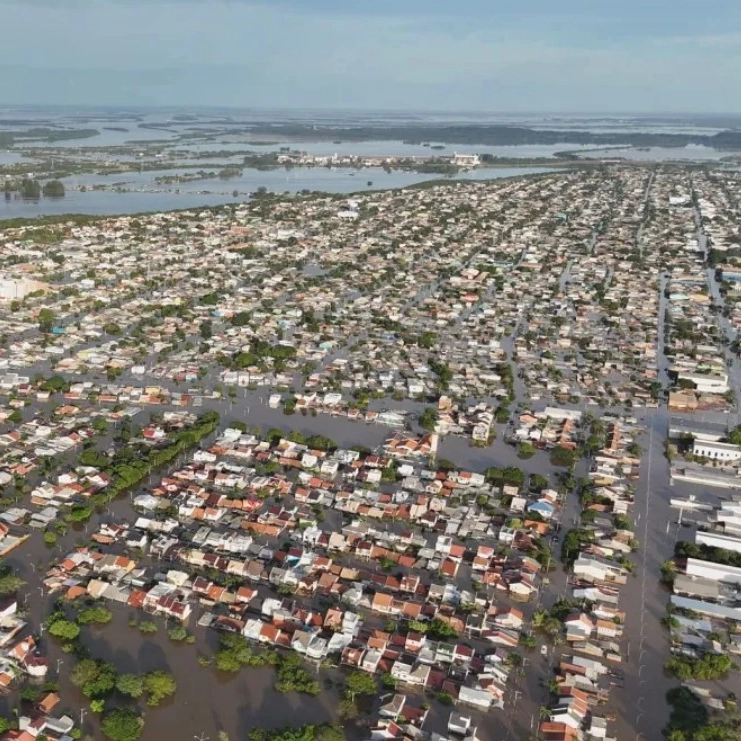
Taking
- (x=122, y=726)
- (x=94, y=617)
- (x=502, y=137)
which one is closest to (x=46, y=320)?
(x=94, y=617)

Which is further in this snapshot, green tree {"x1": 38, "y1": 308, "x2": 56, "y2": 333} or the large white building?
green tree {"x1": 38, "y1": 308, "x2": 56, "y2": 333}

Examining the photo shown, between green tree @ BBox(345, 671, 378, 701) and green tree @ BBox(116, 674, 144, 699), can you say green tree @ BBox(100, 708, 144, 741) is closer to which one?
green tree @ BBox(116, 674, 144, 699)

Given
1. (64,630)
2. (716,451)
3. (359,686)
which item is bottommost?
(359,686)

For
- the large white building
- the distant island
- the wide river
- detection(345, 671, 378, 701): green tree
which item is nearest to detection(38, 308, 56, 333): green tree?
detection(345, 671, 378, 701): green tree

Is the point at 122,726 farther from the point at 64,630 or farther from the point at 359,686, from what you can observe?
the point at 359,686

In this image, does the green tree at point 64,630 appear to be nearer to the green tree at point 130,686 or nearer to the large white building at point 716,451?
the green tree at point 130,686

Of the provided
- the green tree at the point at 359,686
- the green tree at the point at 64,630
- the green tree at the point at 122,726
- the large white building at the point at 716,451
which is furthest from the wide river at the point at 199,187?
the green tree at the point at 359,686

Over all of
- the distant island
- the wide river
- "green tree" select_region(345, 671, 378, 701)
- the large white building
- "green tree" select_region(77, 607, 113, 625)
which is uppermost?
the distant island

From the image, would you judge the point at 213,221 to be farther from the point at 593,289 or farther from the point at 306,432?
the point at 306,432

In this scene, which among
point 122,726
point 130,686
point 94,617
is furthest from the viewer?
point 94,617
